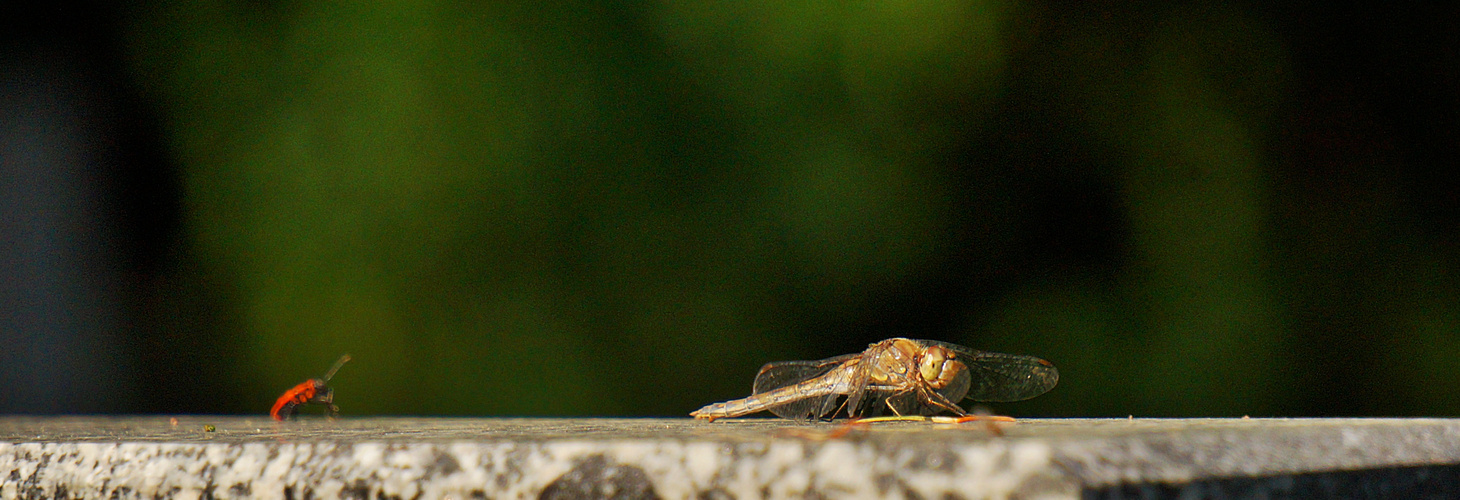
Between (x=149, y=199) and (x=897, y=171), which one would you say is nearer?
(x=897, y=171)

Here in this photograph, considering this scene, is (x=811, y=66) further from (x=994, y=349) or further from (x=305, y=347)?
(x=305, y=347)

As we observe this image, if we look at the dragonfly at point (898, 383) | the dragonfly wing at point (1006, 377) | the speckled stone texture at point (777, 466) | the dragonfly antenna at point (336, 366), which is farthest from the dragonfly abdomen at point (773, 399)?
the dragonfly antenna at point (336, 366)

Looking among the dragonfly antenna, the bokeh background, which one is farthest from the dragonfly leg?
the dragonfly antenna

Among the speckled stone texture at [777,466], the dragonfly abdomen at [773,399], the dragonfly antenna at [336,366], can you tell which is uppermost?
the speckled stone texture at [777,466]

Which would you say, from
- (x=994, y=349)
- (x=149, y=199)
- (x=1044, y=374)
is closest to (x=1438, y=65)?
(x=994, y=349)

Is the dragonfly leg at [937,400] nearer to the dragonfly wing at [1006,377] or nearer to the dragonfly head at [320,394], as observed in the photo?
the dragonfly wing at [1006,377]

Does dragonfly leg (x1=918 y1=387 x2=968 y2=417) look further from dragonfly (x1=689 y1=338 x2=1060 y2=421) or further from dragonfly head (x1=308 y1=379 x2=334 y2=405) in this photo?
dragonfly head (x1=308 y1=379 x2=334 y2=405)
